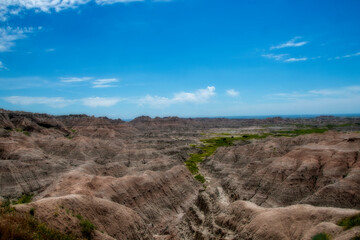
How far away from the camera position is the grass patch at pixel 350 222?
20.3 m

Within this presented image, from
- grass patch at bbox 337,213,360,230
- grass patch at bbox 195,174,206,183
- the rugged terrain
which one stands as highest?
grass patch at bbox 337,213,360,230

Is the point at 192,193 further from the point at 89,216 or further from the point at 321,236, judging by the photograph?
the point at 321,236

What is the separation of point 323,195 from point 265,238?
1603cm

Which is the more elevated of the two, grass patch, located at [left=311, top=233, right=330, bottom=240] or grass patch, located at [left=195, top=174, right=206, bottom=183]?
grass patch, located at [left=311, top=233, right=330, bottom=240]

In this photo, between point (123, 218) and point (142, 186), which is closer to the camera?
point (123, 218)

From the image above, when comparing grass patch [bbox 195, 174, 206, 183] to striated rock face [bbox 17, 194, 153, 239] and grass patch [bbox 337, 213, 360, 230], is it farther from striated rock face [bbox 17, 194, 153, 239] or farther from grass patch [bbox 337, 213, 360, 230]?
grass patch [bbox 337, 213, 360, 230]

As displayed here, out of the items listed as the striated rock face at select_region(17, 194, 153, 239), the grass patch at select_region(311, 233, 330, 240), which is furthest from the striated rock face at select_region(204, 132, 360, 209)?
the striated rock face at select_region(17, 194, 153, 239)

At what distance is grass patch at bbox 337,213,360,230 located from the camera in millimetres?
20344

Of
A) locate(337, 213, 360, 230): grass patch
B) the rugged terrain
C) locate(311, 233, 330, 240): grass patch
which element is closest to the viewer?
locate(311, 233, 330, 240): grass patch

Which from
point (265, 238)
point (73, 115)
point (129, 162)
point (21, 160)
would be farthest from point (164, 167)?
point (73, 115)

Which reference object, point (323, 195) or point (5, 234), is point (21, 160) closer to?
point (5, 234)

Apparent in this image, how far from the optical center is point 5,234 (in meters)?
15.8

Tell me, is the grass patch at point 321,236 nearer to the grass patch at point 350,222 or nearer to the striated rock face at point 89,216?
the grass patch at point 350,222

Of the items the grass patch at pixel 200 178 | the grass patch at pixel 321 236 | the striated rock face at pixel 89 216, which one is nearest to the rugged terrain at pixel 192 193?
the striated rock face at pixel 89 216
